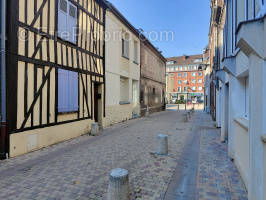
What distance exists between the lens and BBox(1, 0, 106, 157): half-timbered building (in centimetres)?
460

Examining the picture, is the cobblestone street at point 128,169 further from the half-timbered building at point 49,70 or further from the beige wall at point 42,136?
the half-timbered building at point 49,70

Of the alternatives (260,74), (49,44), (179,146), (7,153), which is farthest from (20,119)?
(260,74)

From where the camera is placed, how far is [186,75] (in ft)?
175

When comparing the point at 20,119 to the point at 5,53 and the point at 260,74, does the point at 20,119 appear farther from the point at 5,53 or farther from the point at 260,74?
the point at 260,74

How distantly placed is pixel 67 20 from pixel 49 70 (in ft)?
7.40

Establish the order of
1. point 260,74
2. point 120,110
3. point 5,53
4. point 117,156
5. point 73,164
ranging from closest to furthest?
point 260,74 < point 73,164 < point 5,53 < point 117,156 < point 120,110

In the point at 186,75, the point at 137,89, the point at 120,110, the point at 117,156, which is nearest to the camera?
the point at 117,156

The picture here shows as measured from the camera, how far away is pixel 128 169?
3.86 metres

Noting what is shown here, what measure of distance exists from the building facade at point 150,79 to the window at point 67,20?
8.38 metres

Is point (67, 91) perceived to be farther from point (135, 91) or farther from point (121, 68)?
point (135, 91)

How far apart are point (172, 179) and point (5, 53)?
16.6 ft

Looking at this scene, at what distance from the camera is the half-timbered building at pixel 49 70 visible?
460 cm

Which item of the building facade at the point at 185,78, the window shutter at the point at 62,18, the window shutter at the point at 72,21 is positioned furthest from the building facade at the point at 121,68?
the building facade at the point at 185,78

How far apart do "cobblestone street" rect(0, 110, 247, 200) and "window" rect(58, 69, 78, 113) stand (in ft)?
4.99
